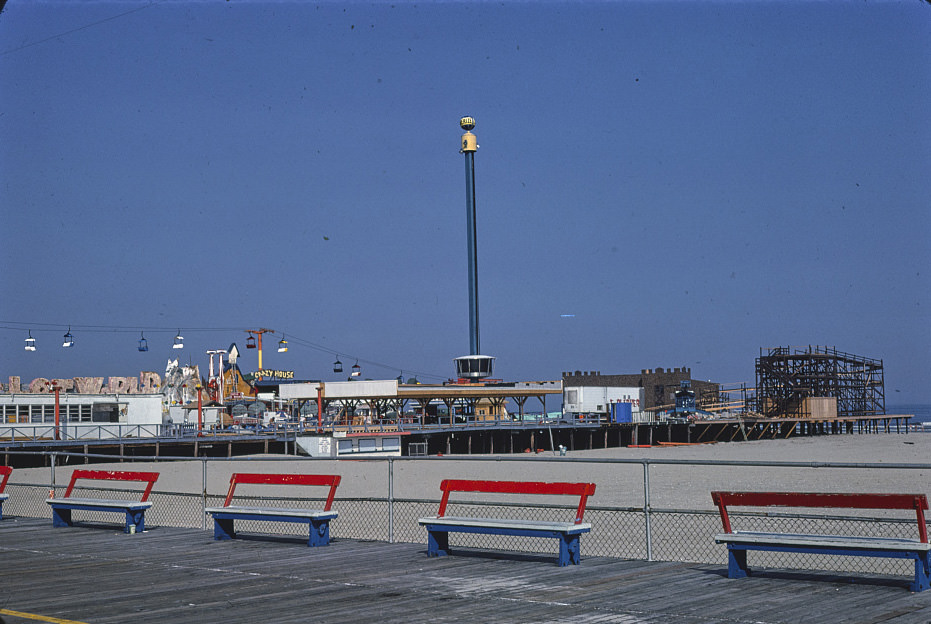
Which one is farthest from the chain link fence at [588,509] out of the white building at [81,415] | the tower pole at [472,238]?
the tower pole at [472,238]

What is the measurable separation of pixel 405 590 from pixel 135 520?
725cm

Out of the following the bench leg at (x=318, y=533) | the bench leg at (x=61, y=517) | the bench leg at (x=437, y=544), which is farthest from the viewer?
the bench leg at (x=61, y=517)

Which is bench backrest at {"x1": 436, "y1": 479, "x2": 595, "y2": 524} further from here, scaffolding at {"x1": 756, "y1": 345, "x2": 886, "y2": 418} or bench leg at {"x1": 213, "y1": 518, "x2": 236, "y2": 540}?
scaffolding at {"x1": 756, "y1": 345, "x2": 886, "y2": 418}

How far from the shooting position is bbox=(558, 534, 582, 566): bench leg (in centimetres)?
1114

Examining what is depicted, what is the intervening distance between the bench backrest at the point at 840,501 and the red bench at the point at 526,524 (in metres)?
1.53

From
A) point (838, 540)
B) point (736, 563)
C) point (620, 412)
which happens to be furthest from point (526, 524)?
point (620, 412)

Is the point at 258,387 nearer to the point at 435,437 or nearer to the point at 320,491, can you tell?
the point at 435,437

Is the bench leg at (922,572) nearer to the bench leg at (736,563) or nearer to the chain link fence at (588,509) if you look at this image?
the chain link fence at (588,509)

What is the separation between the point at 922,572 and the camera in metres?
9.00

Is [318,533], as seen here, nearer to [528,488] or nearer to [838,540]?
[528,488]

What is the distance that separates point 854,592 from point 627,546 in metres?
7.90

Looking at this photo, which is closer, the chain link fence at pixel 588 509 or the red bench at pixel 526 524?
the red bench at pixel 526 524

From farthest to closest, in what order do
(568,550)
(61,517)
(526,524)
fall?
(61,517)
(568,550)
(526,524)

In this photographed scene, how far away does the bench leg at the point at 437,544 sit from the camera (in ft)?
40.0
